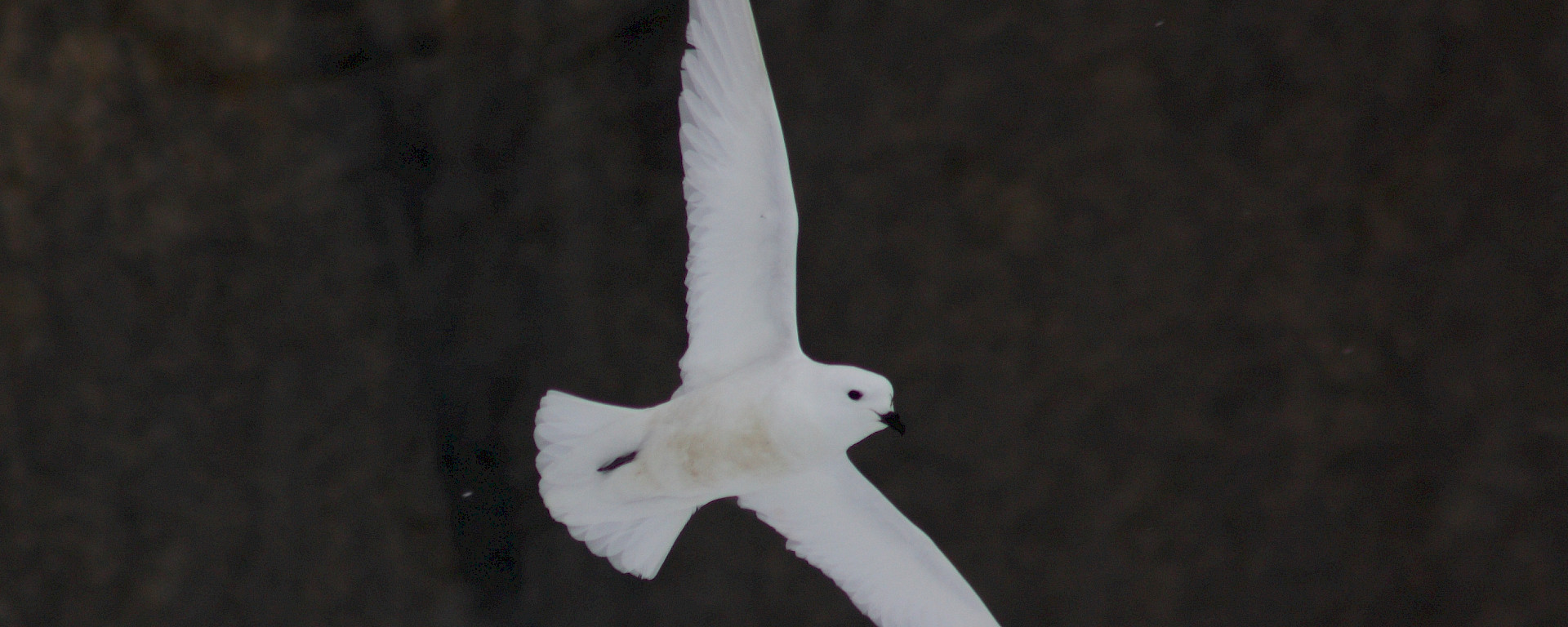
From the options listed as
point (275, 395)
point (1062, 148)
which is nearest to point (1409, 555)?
point (1062, 148)

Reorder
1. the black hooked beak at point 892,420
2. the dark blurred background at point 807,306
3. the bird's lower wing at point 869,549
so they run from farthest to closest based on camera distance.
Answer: the dark blurred background at point 807,306 → the bird's lower wing at point 869,549 → the black hooked beak at point 892,420

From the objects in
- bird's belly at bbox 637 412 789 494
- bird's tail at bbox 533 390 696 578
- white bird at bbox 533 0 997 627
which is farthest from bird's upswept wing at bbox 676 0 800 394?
bird's tail at bbox 533 390 696 578

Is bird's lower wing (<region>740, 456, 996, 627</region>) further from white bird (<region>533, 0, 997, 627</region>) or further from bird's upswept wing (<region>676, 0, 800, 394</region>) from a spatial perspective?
bird's upswept wing (<region>676, 0, 800, 394</region>)

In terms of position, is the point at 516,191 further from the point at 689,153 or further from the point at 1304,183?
the point at 1304,183

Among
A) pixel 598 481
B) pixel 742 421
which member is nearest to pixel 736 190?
pixel 742 421

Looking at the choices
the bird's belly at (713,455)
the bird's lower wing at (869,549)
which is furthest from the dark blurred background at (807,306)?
the bird's belly at (713,455)

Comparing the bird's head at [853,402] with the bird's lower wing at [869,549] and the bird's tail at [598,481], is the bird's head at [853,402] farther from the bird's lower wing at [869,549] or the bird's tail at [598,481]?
the bird's tail at [598,481]

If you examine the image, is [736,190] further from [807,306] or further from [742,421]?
[807,306]
